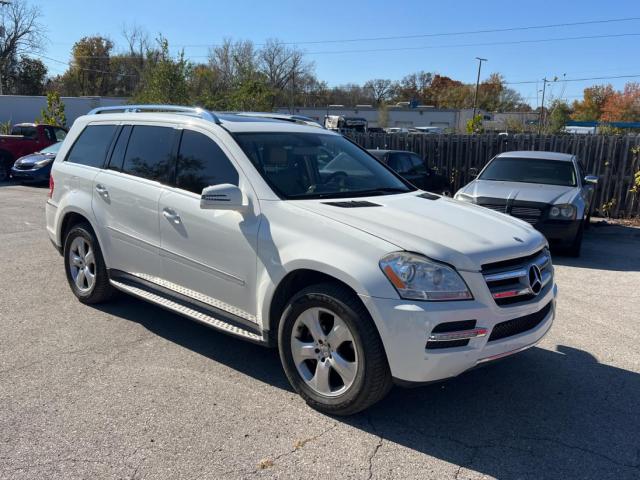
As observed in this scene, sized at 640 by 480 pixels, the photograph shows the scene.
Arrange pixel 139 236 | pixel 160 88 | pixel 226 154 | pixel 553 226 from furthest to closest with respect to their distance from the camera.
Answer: pixel 160 88, pixel 553 226, pixel 139 236, pixel 226 154

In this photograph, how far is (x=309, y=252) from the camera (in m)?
3.46

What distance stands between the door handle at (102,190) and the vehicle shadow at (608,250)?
632 cm

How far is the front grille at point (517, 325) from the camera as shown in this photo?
3.31 m

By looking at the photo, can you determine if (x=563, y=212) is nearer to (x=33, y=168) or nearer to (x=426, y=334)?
(x=426, y=334)

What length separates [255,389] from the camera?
12.8ft

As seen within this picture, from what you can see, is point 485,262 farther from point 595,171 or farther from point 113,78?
point 113,78

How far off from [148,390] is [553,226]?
6.55 metres

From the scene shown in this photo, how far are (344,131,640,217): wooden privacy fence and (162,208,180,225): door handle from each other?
37.7ft

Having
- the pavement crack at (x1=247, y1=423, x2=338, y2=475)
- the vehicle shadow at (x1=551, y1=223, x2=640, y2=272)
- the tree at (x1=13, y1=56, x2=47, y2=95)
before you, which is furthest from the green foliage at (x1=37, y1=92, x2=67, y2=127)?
the tree at (x1=13, y1=56, x2=47, y2=95)

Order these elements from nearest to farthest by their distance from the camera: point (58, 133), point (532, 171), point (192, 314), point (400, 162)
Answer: point (192, 314), point (532, 171), point (400, 162), point (58, 133)

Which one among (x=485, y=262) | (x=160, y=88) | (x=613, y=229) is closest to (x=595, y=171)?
(x=613, y=229)

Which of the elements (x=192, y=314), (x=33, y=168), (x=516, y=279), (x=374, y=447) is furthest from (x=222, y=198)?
(x=33, y=168)

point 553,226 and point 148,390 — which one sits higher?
point 553,226

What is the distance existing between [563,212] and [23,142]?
16819mm
